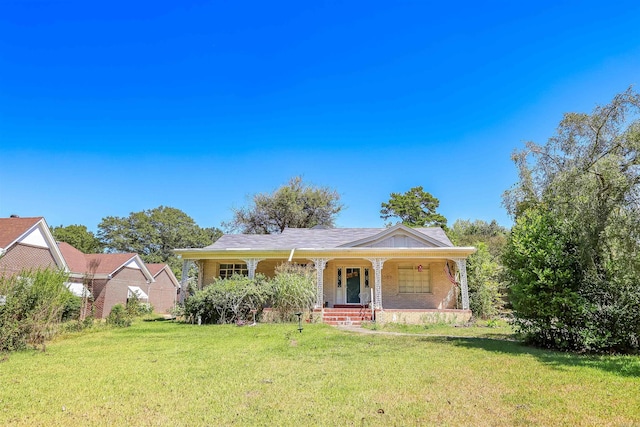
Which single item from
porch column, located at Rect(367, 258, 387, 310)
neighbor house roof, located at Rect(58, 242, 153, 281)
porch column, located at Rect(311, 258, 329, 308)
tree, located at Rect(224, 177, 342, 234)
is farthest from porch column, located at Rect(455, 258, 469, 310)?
tree, located at Rect(224, 177, 342, 234)

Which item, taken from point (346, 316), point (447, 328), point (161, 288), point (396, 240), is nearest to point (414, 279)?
point (396, 240)

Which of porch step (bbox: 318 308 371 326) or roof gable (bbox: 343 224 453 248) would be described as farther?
roof gable (bbox: 343 224 453 248)

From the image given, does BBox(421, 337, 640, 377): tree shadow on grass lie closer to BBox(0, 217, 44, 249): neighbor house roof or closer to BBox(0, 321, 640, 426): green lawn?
BBox(0, 321, 640, 426): green lawn

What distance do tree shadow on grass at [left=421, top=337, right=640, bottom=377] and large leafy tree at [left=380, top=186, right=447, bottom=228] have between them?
29150mm

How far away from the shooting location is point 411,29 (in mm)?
12297

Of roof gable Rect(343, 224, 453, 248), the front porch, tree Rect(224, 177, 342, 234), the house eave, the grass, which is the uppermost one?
tree Rect(224, 177, 342, 234)

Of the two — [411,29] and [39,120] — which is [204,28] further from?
[39,120]

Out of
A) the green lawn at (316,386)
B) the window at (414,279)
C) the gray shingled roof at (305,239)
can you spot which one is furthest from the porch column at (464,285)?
the green lawn at (316,386)

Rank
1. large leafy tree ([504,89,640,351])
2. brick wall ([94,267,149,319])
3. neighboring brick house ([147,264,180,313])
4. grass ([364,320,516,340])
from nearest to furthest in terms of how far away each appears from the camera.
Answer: large leafy tree ([504,89,640,351]) → grass ([364,320,516,340]) → brick wall ([94,267,149,319]) → neighboring brick house ([147,264,180,313])

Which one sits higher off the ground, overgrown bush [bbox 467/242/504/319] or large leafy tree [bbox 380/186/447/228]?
large leafy tree [bbox 380/186/447/228]

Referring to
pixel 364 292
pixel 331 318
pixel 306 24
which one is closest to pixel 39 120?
pixel 306 24

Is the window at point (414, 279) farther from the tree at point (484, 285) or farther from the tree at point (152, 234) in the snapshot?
the tree at point (152, 234)

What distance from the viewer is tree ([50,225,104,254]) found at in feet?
141

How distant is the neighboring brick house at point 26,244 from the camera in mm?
16828
